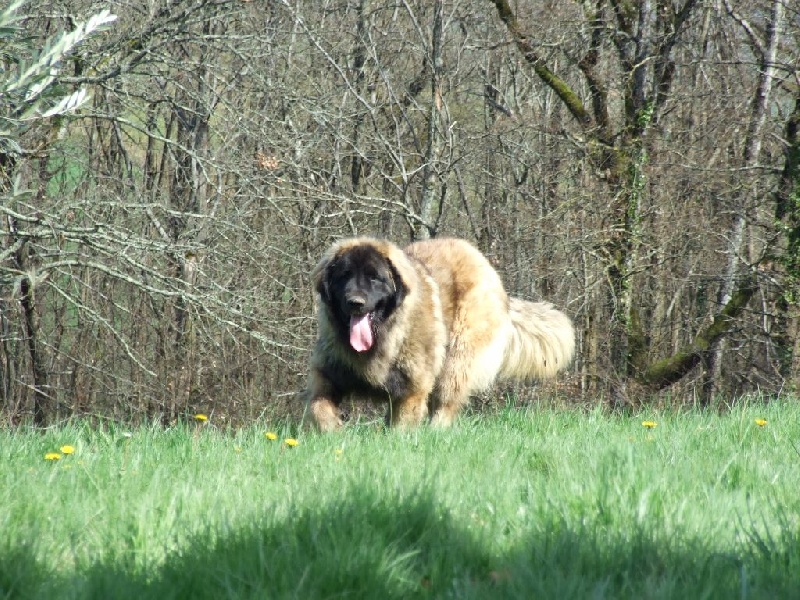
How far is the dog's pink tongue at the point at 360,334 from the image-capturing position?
691cm

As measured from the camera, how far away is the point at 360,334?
697 centimetres

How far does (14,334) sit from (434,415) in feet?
23.2

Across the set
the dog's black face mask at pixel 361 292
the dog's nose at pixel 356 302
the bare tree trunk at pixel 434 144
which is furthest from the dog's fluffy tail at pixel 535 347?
the bare tree trunk at pixel 434 144

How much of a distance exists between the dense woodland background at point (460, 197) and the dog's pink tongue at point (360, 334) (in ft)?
10.4

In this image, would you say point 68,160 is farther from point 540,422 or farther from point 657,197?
point 540,422

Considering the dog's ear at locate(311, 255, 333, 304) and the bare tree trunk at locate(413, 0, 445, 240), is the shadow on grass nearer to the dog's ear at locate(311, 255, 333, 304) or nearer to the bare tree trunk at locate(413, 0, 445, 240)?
the dog's ear at locate(311, 255, 333, 304)

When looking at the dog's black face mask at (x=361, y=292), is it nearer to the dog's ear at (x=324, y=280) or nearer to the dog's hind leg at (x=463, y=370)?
the dog's ear at (x=324, y=280)

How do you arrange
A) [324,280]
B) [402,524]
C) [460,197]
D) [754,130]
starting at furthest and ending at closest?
1. [460,197]
2. [754,130]
3. [324,280]
4. [402,524]

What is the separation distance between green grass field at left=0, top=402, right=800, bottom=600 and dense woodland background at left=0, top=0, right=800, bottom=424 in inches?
243

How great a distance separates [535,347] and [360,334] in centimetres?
228

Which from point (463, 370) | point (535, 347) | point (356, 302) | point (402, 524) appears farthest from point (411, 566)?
point (535, 347)

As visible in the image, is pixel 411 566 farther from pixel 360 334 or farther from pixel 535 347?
pixel 535 347

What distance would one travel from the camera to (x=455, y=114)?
15.3 metres

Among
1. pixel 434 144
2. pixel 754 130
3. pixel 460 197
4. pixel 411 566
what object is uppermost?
pixel 754 130
